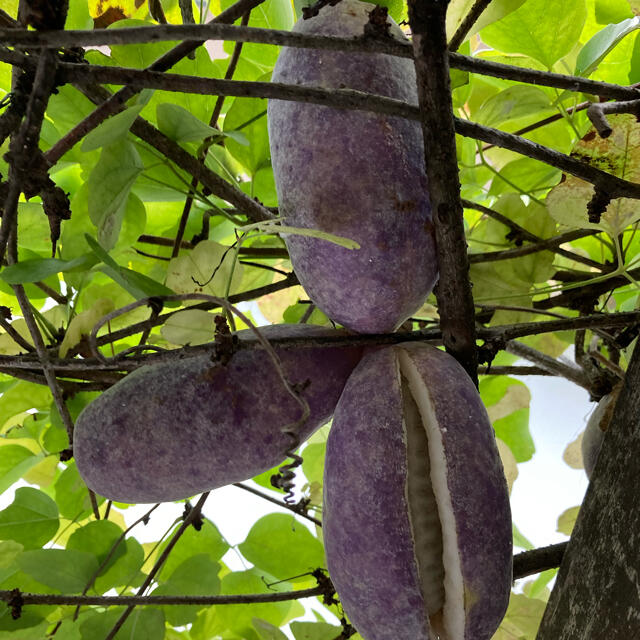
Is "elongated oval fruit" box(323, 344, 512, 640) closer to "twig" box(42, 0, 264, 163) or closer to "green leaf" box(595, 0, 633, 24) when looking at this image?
"twig" box(42, 0, 264, 163)

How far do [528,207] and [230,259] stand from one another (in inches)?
6.9

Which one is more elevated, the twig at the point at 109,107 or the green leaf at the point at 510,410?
the green leaf at the point at 510,410

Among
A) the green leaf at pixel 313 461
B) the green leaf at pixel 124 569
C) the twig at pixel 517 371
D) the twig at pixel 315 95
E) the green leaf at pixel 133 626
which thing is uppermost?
the green leaf at pixel 313 461

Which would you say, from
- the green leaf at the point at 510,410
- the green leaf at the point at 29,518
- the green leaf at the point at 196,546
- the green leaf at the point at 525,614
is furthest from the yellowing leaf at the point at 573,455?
the green leaf at the point at 29,518

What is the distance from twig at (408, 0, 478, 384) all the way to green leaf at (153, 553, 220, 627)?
0.80ft

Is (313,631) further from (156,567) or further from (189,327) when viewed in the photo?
(189,327)

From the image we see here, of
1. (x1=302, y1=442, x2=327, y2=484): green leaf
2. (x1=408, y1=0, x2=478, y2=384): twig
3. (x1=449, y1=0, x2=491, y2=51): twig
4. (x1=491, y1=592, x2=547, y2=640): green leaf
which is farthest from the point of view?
(x1=302, y1=442, x2=327, y2=484): green leaf

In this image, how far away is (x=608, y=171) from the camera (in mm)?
291

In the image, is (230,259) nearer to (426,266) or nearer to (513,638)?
(426,266)

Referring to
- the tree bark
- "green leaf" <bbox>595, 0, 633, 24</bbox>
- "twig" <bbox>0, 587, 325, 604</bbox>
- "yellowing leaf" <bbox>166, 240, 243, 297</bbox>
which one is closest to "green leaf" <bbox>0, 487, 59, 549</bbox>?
"twig" <bbox>0, 587, 325, 604</bbox>

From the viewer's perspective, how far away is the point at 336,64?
0.26 metres

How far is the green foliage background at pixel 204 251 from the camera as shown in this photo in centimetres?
31

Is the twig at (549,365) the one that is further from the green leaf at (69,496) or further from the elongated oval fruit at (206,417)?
the green leaf at (69,496)

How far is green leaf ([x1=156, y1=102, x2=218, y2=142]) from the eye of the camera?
309 millimetres
